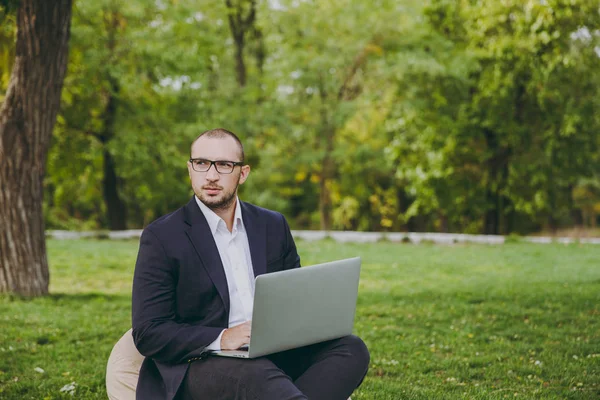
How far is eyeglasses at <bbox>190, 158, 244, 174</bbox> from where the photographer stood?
3475mm

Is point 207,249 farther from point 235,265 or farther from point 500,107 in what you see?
point 500,107

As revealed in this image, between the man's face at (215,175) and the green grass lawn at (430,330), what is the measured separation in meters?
2.27

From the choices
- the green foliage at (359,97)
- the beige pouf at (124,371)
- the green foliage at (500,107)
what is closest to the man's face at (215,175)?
the beige pouf at (124,371)

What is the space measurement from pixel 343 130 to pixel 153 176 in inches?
293

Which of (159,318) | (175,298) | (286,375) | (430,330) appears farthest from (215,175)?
(430,330)

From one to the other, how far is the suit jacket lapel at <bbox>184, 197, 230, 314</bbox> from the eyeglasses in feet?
0.73

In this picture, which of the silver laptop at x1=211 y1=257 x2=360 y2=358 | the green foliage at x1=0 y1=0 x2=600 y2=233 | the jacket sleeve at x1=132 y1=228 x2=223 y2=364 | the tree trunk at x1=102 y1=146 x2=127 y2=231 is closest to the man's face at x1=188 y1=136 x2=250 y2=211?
the jacket sleeve at x1=132 y1=228 x2=223 y2=364

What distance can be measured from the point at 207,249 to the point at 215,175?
1.22ft

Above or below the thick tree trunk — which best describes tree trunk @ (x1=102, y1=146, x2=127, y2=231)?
below

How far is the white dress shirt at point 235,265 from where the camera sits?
348 centimetres

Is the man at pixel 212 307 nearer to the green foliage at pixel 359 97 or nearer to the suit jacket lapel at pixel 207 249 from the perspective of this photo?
the suit jacket lapel at pixel 207 249

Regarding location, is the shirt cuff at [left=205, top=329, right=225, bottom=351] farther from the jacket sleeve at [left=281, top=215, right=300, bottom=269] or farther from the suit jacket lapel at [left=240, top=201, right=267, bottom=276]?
the jacket sleeve at [left=281, top=215, right=300, bottom=269]

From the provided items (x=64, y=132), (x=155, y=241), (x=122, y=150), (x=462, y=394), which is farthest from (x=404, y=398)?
(x=64, y=132)

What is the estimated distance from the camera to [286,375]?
10.3 ft
